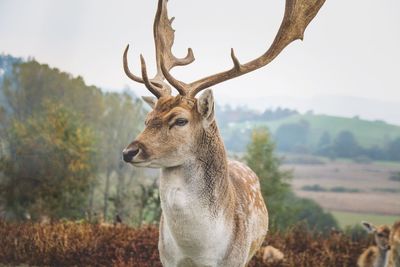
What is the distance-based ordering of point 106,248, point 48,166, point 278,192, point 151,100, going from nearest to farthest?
1. point 151,100
2. point 106,248
3. point 48,166
4. point 278,192

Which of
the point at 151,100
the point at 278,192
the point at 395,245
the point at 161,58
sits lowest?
the point at 278,192

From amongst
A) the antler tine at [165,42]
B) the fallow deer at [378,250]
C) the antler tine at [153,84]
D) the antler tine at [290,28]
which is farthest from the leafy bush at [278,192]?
the antler tine at [153,84]

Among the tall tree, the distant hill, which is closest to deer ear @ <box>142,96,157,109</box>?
the tall tree

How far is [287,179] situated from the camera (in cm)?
1102

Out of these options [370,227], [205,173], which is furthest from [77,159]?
[205,173]

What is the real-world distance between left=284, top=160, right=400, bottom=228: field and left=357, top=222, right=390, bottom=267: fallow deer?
3871mm

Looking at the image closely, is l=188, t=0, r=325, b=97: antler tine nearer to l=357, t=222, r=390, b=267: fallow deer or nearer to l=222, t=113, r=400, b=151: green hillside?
l=357, t=222, r=390, b=267: fallow deer

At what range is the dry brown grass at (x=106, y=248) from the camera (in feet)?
22.0

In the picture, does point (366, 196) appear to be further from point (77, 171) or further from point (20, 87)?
point (20, 87)

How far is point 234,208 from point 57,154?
263 inches

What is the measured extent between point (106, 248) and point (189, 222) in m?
3.76

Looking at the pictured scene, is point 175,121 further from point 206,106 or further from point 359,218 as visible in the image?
point 359,218

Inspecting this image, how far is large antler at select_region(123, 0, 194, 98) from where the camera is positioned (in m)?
3.61

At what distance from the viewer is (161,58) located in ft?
11.8
